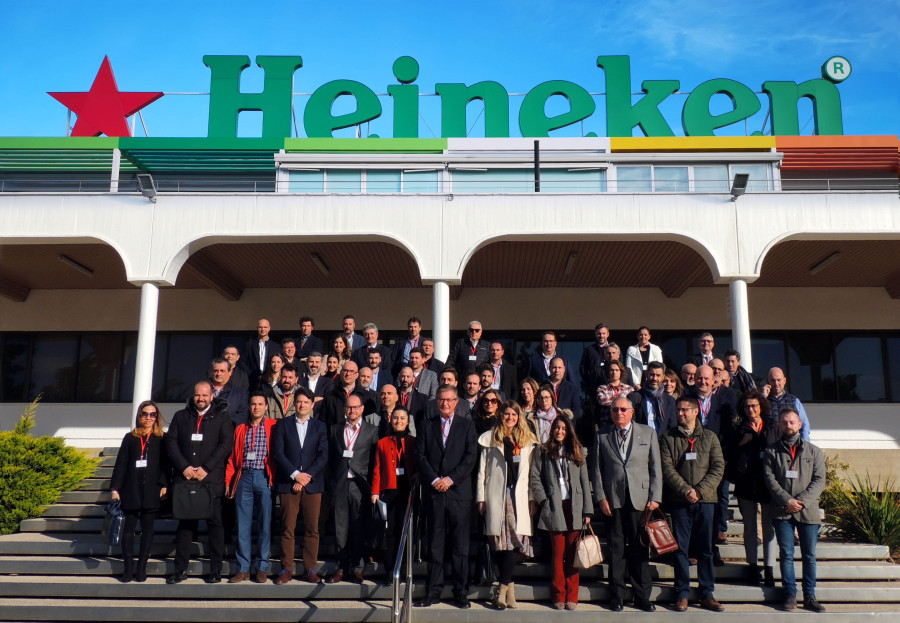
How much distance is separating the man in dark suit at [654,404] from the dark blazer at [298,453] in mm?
3268

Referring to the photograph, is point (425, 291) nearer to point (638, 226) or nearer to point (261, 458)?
point (638, 226)

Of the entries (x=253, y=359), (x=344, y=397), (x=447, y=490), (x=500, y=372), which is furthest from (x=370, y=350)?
(x=447, y=490)

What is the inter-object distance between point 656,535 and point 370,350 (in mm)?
3923

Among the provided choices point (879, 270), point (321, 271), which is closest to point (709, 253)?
point (879, 270)

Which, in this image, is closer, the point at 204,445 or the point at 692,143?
the point at 204,445

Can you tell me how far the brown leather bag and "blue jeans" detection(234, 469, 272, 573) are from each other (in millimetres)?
3585

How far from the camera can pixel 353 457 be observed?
7.27 meters

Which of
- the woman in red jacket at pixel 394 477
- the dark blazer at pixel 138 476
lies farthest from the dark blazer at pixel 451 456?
the dark blazer at pixel 138 476

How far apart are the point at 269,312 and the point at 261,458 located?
819cm

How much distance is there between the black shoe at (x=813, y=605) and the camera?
22.1 ft

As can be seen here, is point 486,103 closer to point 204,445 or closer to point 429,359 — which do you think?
point 429,359

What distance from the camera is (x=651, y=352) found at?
30.7 feet

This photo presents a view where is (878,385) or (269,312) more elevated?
(269,312)

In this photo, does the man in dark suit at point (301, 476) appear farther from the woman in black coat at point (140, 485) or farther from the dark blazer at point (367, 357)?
the dark blazer at point (367, 357)
